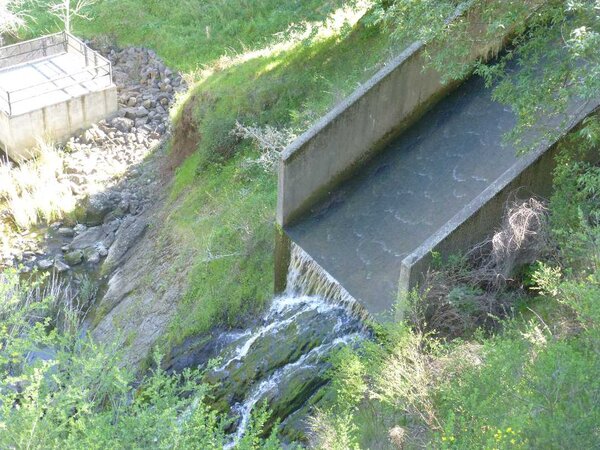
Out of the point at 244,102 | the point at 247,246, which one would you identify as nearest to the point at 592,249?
the point at 247,246

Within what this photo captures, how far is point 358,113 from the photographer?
12375 mm

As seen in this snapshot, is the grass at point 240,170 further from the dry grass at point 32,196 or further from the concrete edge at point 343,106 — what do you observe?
the dry grass at point 32,196

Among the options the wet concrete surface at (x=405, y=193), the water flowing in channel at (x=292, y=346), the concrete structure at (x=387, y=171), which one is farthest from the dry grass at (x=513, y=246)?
the water flowing in channel at (x=292, y=346)

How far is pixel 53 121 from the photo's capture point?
64.0 feet

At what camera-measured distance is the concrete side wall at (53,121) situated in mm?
19109

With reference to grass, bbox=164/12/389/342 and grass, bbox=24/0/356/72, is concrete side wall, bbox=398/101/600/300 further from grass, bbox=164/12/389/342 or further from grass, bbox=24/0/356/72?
grass, bbox=24/0/356/72

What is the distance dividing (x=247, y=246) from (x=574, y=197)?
5608mm

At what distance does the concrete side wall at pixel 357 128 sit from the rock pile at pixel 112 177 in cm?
545

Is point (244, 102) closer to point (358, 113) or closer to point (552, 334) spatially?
point (358, 113)

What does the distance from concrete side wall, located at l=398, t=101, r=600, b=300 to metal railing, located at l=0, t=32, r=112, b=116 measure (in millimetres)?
12616

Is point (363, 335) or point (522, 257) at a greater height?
point (522, 257)

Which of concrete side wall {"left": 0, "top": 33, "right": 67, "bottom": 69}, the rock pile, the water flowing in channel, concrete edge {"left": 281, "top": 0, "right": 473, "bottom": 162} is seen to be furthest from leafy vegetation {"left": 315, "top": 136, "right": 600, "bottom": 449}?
concrete side wall {"left": 0, "top": 33, "right": 67, "bottom": 69}

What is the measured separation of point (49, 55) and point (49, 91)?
2.75 m

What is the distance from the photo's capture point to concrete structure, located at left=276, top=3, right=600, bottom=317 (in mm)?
11789
